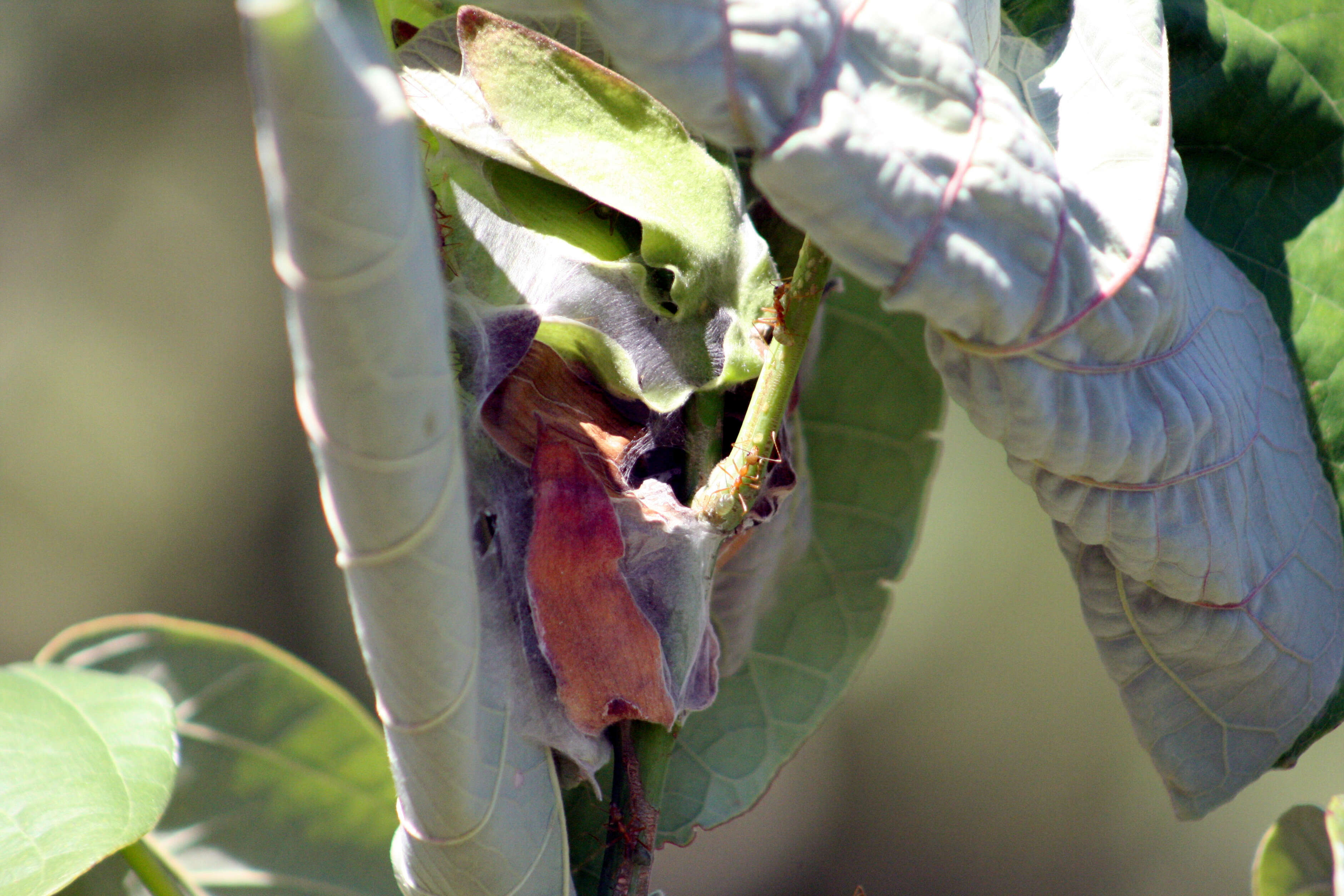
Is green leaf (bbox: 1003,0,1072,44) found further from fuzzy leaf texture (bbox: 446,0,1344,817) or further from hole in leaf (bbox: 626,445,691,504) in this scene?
hole in leaf (bbox: 626,445,691,504)

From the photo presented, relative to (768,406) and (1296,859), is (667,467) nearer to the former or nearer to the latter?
(768,406)

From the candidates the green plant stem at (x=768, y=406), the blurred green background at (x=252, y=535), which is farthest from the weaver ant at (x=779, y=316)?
the blurred green background at (x=252, y=535)

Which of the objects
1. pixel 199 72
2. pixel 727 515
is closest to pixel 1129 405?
pixel 727 515

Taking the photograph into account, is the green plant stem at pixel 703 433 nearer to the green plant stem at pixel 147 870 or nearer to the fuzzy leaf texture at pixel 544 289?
the fuzzy leaf texture at pixel 544 289

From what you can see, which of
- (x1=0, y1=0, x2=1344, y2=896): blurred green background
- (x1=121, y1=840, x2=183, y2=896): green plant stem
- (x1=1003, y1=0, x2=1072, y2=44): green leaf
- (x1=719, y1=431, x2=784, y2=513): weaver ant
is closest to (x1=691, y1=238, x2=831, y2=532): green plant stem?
(x1=719, y1=431, x2=784, y2=513): weaver ant

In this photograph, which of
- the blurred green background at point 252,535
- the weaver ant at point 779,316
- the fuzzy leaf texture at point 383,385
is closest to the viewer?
Answer: the fuzzy leaf texture at point 383,385

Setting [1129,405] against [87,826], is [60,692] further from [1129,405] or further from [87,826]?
[1129,405]
